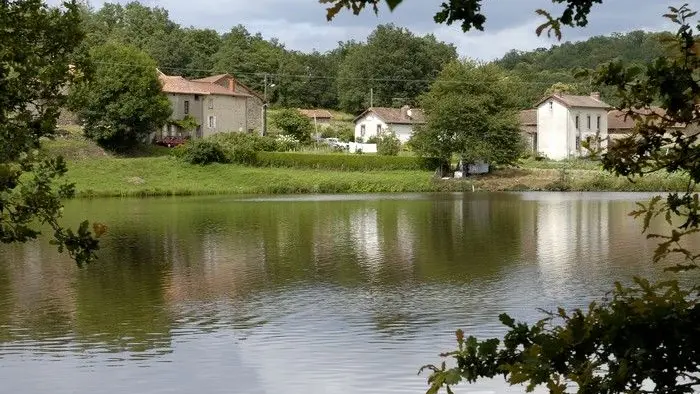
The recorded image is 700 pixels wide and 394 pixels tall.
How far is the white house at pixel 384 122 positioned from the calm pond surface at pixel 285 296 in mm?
44739

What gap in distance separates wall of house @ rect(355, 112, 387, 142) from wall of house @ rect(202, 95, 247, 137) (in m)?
9.87

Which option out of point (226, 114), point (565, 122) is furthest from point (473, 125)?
point (226, 114)

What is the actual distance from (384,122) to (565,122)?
1509cm

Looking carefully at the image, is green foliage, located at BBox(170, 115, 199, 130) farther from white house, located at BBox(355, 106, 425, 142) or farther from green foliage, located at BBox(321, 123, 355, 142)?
white house, located at BBox(355, 106, 425, 142)

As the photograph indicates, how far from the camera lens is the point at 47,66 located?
8453 millimetres

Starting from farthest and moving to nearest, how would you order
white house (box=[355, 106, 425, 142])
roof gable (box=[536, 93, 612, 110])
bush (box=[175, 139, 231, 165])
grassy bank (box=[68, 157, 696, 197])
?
white house (box=[355, 106, 425, 142]) < roof gable (box=[536, 93, 612, 110]) < bush (box=[175, 139, 231, 165]) < grassy bank (box=[68, 157, 696, 197])

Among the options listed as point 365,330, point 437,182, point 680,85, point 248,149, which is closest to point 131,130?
point 248,149

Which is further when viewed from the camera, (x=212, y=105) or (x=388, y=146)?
(x=212, y=105)

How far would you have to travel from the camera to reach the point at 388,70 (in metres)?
116

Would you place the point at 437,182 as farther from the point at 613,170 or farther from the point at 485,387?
the point at 613,170

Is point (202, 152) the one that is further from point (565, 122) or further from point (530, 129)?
point (530, 129)

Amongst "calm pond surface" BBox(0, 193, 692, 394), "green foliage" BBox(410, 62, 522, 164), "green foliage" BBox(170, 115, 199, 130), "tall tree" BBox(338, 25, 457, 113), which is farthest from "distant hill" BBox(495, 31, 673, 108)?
"calm pond surface" BBox(0, 193, 692, 394)

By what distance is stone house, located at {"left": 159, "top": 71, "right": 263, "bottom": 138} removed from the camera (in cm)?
7525

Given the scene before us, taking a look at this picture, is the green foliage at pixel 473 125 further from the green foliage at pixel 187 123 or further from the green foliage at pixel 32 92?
the green foliage at pixel 32 92
